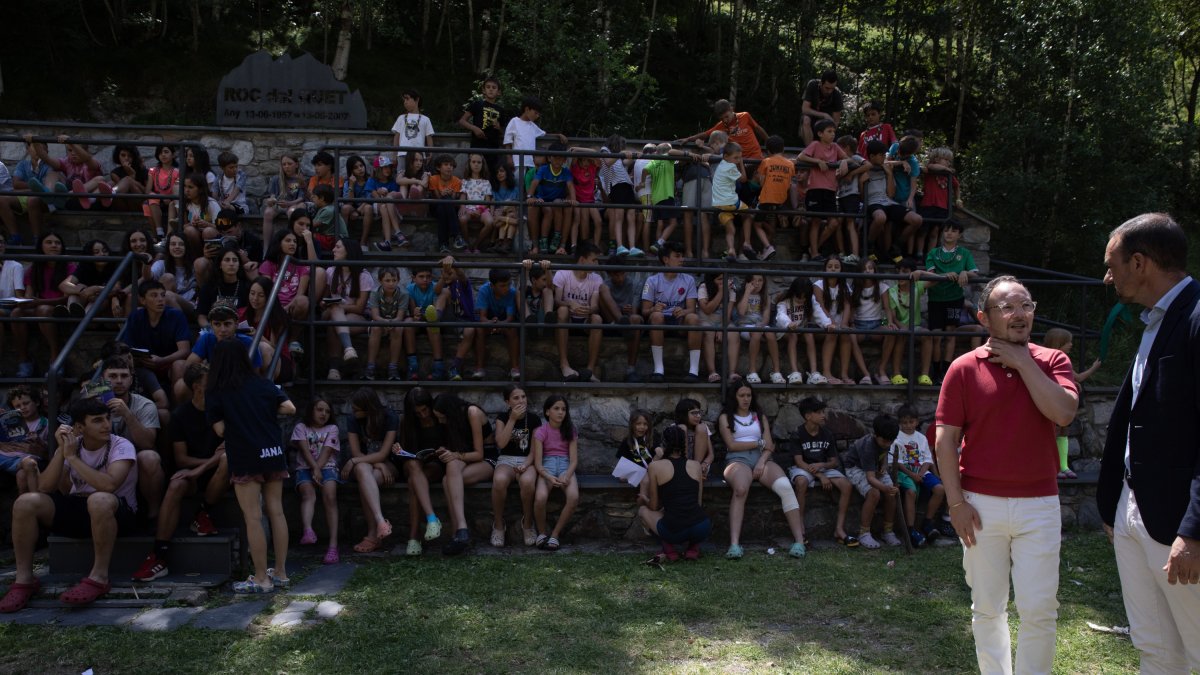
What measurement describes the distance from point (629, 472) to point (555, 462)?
0.60 m

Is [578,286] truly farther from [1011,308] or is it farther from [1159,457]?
[1159,457]

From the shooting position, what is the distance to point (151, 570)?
21.7 ft

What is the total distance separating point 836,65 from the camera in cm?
1888

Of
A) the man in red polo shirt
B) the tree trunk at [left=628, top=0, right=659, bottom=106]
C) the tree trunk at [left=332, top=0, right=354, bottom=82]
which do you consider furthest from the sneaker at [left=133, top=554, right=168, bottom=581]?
the tree trunk at [left=332, top=0, right=354, bottom=82]

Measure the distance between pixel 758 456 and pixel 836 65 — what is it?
12700 millimetres

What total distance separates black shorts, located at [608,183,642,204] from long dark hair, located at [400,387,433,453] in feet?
12.5

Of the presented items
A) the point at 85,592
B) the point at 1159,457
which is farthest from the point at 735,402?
the point at 85,592

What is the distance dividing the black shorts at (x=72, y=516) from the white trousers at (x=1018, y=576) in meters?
5.38

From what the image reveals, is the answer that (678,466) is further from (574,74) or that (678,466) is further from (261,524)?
(574,74)

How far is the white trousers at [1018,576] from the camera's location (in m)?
3.96

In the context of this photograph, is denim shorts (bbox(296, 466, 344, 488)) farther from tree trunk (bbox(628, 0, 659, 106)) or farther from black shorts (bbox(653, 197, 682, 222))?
tree trunk (bbox(628, 0, 659, 106))

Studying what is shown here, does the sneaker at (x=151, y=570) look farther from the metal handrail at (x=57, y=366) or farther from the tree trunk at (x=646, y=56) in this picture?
the tree trunk at (x=646, y=56)

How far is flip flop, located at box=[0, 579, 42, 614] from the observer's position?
242 inches

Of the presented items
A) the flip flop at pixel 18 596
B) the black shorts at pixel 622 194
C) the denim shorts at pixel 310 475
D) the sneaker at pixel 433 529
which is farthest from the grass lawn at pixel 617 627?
the black shorts at pixel 622 194
